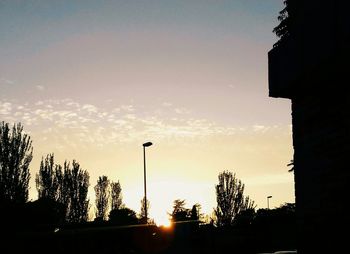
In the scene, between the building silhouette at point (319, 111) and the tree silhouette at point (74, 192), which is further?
the tree silhouette at point (74, 192)

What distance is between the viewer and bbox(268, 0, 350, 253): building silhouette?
7691 mm

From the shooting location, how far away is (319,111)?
28.9ft

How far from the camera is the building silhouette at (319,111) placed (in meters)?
7.69

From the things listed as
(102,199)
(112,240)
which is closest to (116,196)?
(102,199)

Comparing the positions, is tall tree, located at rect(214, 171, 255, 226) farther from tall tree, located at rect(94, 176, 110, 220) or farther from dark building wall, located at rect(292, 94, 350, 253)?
dark building wall, located at rect(292, 94, 350, 253)

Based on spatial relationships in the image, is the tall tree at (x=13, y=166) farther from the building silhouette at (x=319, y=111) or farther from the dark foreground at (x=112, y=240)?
the building silhouette at (x=319, y=111)

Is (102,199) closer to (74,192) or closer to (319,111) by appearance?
(74,192)

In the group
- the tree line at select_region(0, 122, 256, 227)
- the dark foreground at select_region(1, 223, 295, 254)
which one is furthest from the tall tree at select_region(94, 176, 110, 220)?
the dark foreground at select_region(1, 223, 295, 254)

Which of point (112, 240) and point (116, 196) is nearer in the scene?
point (112, 240)

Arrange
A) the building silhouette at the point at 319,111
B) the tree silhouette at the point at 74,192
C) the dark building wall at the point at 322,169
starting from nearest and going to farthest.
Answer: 1. the building silhouette at the point at 319,111
2. the dark building wall at the point at 322,169
3. the tree silhouette at the point at 74,192

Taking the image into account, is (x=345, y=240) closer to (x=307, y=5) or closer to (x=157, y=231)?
(x=307, y=5)

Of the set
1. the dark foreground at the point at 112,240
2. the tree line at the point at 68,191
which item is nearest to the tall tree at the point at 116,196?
the tree line at the point at 68,191

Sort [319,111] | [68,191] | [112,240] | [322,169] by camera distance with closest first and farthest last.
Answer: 1. [322,169]
2. [319,111]
3. [112,240]
4. [68,191]

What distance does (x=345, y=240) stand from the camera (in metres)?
7.61
